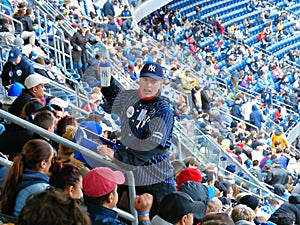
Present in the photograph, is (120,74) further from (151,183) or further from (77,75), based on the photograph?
(151,183)

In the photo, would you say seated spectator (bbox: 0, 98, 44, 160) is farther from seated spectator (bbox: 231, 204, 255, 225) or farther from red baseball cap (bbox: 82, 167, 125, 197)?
seated spectator (bbox: 231, 204, 255, 225)

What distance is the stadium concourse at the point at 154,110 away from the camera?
4.11 metres

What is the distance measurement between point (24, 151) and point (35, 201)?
3.49ft

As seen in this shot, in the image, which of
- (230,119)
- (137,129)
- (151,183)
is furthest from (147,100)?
(230,119)

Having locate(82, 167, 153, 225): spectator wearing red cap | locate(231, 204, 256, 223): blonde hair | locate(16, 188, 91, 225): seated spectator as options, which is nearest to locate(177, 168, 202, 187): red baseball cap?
locate(231, 204, 256, 223): blonde hair

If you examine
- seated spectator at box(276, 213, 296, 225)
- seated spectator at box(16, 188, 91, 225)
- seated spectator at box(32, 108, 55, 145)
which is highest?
seated spectator at box(32, 108, 55, 145)

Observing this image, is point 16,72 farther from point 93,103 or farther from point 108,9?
point 108,9

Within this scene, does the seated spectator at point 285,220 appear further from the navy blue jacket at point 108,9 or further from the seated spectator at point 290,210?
the navy blue jacket at point 108,9

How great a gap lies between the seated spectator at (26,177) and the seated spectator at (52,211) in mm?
855

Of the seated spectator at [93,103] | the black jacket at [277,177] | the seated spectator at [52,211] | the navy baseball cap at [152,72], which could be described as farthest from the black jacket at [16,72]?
the seated spectator at [52,211]

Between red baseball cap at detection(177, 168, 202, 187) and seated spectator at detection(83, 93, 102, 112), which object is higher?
seated spectator at detection(83, 93, 102, 112)

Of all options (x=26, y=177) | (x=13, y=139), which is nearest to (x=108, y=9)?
(x=13, y=139)

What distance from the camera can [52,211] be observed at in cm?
303

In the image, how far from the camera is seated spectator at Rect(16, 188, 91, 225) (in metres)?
3.00
